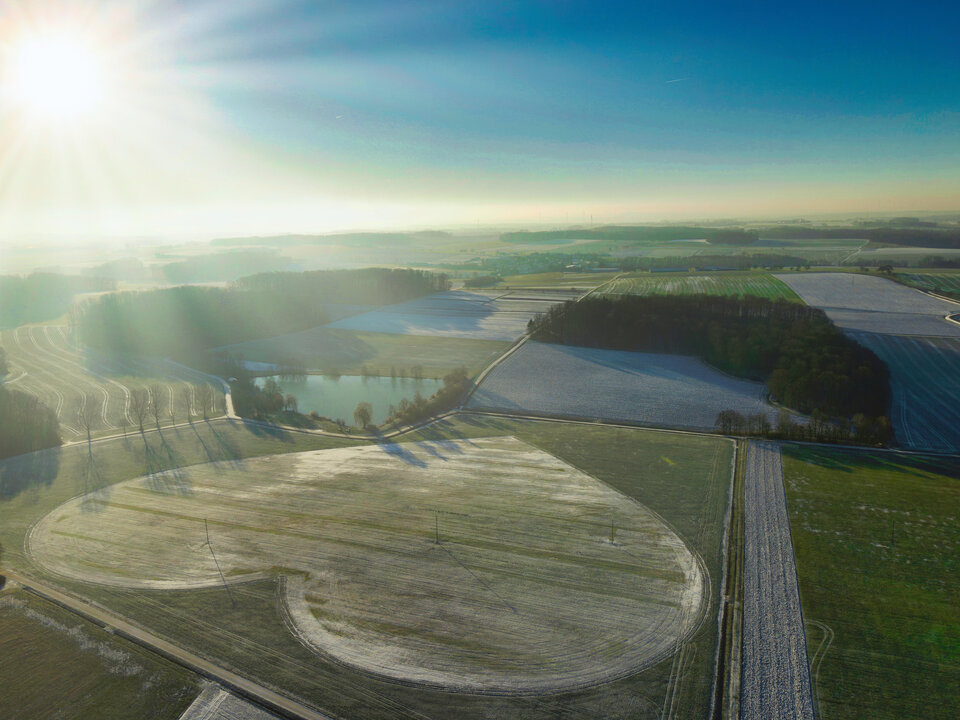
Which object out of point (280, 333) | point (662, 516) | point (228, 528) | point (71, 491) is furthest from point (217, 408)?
point (662, 516)

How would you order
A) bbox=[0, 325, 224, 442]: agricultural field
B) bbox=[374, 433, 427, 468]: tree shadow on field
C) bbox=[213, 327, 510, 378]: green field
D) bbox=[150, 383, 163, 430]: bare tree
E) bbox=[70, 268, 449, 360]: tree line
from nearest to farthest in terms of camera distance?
1. bbox=[374, 433, 427, 468]: tree shadow on field
2. bbox=[150, 383, 163, 430]: bare tree
3. bbox=[0, 325, 224, 442]: agricultural field
4. bbox=[213, 327, 510, 378]: green field
5. bbox=[70, 268, 449, 360]: tree line

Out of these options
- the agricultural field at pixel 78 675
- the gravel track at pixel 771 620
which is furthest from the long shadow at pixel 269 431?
the gravel track at pixel 771 620

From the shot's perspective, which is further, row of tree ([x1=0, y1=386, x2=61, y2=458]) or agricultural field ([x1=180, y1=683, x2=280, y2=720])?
row of tree ([x1=0, y1=386, x2=61, y2=458])

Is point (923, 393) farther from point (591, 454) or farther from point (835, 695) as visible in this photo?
point (835, 695)

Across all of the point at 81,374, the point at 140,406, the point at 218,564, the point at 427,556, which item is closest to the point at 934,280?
the point at 427,556

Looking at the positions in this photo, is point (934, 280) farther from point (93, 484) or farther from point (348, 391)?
point (93, 484)

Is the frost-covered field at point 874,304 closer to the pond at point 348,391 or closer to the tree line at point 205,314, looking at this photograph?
the pond at point 348,391

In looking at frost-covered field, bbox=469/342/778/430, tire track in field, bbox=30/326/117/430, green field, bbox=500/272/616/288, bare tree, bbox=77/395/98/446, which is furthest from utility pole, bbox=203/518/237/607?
green field, bbox=500/272/616/288

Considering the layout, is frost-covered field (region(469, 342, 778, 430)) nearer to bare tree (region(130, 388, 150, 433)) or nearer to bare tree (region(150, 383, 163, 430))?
bare tree (region(150, 383, 163, 430))
